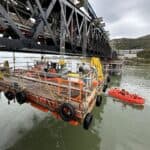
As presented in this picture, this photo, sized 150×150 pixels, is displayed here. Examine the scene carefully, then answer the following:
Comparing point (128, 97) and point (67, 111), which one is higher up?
point (67, 111)

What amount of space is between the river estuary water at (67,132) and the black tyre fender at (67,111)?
323 centimetres

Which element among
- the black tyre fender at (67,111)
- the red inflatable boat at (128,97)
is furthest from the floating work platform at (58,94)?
the red inflatable boat at (128,97)

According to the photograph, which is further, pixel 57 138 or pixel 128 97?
pixel 128 97

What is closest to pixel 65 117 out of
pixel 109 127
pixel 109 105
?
pixel 109 127

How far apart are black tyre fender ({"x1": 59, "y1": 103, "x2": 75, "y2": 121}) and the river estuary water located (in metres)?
3.23

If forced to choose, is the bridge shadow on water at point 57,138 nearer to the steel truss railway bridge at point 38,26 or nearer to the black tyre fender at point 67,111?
the black tyre fender at point 67,111

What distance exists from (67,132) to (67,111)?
4.55 metres

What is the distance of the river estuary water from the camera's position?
895 centimetres

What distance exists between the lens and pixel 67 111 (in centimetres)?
620

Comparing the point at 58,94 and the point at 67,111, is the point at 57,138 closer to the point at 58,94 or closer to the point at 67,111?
the point at 58,94

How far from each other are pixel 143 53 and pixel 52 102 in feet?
419

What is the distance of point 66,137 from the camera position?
970 centimetres

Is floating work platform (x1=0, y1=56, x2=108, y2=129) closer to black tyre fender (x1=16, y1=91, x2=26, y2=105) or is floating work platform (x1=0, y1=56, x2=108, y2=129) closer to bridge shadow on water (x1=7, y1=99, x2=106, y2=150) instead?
black tyre fender (x1=16, y1=91, x2=26, y2=105)

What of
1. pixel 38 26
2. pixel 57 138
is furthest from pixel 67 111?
pixel 57 138
